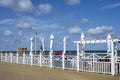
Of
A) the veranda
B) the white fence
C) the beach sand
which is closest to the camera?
the beach sand

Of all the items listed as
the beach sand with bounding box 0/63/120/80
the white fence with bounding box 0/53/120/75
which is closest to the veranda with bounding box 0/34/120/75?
the white fence with bounding box 0/53/120/75

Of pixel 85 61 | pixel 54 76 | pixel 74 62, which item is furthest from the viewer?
pixel 74 62

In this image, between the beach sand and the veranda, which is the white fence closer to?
the veranda

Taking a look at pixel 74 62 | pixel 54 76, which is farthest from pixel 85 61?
pixel 54 76

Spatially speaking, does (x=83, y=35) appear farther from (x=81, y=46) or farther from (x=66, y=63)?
(x=66, y=63)

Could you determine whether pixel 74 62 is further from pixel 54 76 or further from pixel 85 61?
pixel 54 76

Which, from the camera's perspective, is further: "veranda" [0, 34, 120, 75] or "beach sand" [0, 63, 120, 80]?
"veranda" [0, 34, 120, 75]

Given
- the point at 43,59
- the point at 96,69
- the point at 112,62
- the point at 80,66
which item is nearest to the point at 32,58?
the point at 43,59

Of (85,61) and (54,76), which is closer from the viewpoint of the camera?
(54,76)

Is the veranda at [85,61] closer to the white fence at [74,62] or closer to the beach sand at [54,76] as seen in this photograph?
the white fence at [74,62]

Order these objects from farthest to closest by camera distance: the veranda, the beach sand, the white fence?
1. the white fence
2. the veranda
3. the beach sand

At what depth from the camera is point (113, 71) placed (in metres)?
16.3

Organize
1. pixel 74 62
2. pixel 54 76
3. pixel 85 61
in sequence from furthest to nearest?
pixel 74 62 < pixel 85 61 < pixel 54 76

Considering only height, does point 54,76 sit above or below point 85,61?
below
